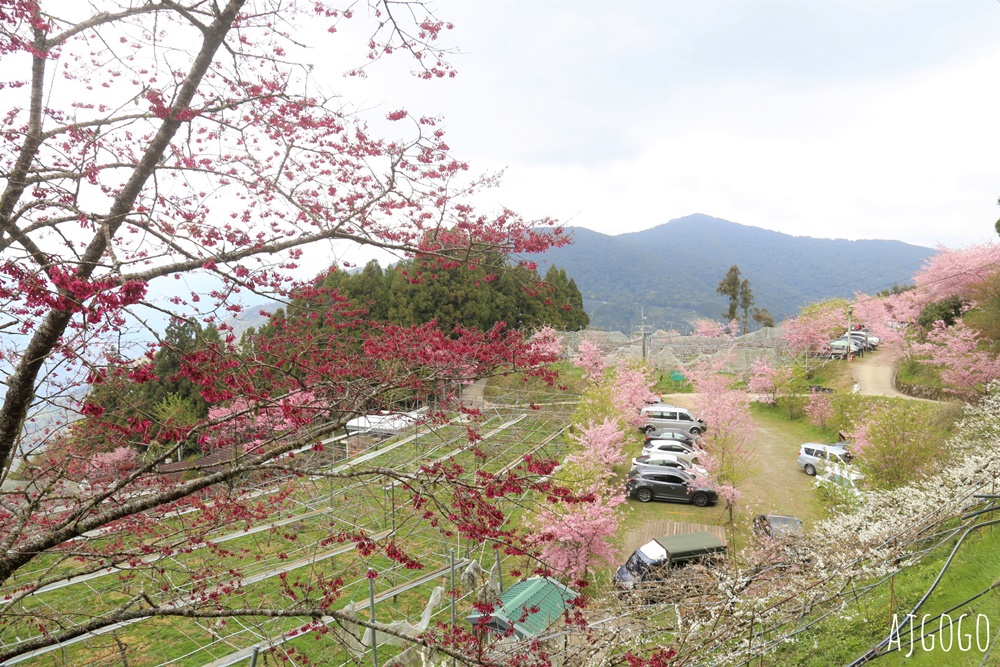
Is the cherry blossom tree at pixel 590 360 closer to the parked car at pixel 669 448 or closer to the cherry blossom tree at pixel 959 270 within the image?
the parked car at pixel 669 448

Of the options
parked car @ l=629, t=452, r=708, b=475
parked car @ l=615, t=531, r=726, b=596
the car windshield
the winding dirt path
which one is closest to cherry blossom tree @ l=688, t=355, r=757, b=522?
parked car @ l=629, t=452, r=708, b=475

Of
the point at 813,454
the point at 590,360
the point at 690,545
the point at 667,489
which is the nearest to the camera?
the point at 690,545

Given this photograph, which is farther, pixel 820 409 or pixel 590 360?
pixel 590 360

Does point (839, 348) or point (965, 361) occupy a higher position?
point (965, 361)

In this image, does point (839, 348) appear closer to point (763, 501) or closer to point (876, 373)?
point (876, 373)

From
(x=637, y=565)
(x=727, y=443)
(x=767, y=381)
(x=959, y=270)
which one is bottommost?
(x=637, y=565)

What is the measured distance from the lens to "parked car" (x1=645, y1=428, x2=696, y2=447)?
17.9m

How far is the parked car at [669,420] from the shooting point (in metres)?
19.5

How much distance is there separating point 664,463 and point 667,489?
1.45 m

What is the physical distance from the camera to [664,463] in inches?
598

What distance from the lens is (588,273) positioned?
17750 centimetres

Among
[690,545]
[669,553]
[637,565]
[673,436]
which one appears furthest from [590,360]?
[637,565]

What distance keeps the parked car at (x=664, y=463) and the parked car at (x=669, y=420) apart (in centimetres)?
353

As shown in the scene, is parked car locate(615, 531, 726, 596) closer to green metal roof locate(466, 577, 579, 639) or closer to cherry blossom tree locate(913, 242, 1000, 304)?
green metal roof locate(466, 577, 579, 639)
